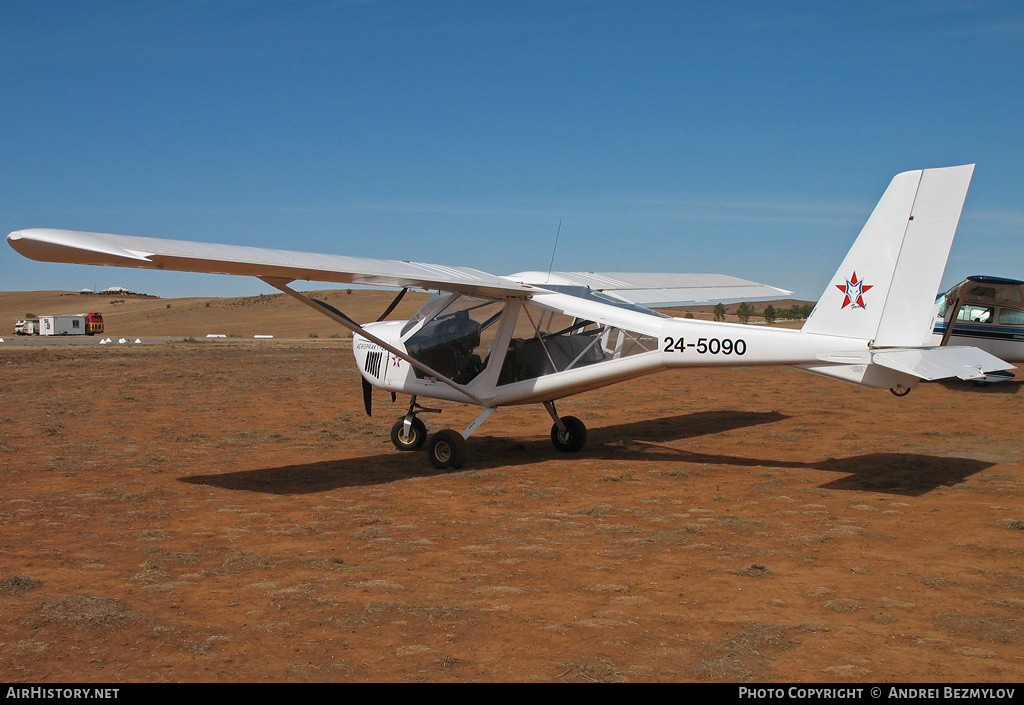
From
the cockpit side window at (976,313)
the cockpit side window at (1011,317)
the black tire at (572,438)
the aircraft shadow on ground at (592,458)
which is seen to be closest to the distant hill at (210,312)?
the cockpit side window at (976,313)

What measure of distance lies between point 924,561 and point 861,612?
1.50 m

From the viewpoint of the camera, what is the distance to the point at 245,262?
7516mm

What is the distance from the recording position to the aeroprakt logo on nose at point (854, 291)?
8188mm

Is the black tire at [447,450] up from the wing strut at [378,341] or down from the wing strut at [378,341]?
down

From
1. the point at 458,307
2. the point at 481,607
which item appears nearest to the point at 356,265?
the point at 458,307

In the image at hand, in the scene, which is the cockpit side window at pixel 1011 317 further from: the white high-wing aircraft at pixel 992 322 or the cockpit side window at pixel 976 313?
the cockpit side window at pixel 976 313

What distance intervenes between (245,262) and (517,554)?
12.7 feet

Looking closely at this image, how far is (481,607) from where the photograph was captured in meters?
5.02

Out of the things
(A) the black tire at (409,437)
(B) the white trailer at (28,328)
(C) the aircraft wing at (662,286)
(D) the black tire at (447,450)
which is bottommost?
(B) the white trailer at (28,328)

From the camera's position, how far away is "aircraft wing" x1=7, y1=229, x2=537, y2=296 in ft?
20.9

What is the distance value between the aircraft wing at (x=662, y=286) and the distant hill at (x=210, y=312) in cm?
5070

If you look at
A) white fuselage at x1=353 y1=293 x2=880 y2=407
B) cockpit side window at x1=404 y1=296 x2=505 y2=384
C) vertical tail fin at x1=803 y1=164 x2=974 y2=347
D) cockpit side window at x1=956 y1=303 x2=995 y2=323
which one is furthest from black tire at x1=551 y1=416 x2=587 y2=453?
cockpit side window at x1=956 y1=303 x2=995 y2=323

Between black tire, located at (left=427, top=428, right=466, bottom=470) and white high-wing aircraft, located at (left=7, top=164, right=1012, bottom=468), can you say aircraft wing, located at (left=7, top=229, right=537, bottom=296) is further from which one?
black tire, located at (left=427, top=428, right=466, bottom=470)
